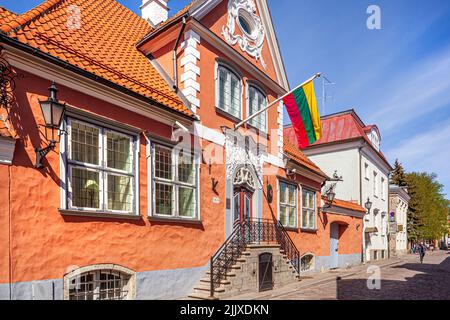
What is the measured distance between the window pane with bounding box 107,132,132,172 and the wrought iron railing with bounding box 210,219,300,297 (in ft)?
11.6

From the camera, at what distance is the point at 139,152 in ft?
28.6

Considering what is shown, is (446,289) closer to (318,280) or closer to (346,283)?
(346,283)

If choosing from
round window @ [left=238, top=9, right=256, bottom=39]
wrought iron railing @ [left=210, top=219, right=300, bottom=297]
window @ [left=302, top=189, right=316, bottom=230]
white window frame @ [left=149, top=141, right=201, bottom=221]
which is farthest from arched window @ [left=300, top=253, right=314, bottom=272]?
round window @ [left=238, top=9, right=256, bottom=39]

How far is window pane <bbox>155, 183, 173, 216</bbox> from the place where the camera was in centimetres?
920

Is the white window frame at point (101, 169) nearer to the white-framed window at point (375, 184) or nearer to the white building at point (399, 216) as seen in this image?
the white-framed window at point (375, 184)

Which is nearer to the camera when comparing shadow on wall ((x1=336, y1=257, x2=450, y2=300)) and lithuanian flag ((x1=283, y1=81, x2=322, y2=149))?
shadow on wall ((x1=336, y1=257, x2=450, y2=300))

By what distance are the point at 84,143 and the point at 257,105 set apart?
7514 millimetres

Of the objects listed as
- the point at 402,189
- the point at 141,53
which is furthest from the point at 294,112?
the point at 402,189

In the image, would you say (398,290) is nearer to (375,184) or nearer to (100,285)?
(100,285)

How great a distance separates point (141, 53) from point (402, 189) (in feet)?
112

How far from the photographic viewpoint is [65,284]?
692 centimetres

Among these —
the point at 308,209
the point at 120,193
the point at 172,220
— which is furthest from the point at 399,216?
the point at 120,193

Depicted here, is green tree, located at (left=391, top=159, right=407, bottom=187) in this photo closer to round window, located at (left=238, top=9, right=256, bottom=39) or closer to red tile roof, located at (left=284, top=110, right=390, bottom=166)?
red tile roof, located at (left=284, top=110, right=390, bottom=166)

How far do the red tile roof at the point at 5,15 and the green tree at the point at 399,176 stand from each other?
4719cm
